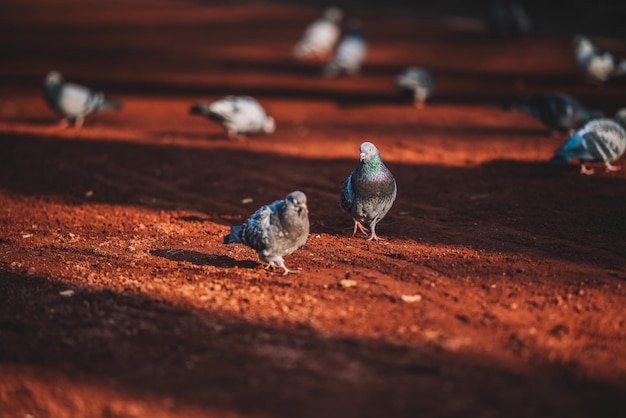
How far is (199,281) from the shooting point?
487cm

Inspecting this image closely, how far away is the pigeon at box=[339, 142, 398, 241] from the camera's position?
533 centimetres

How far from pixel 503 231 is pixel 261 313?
2.57 m

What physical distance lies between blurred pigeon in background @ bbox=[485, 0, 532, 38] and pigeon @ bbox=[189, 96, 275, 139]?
9817 millimetres

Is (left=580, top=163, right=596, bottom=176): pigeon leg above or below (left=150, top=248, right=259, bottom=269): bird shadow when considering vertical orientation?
above

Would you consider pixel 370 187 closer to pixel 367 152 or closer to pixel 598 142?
pixel 367 152

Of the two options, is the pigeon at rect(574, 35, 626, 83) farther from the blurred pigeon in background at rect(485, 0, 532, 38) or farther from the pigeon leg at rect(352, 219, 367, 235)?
the pigeon leg at rect(352, 219, 367, 235)

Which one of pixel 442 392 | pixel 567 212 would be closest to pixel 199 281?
pixel 442 392

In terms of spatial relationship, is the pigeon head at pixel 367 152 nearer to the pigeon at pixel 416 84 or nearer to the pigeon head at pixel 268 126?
the pigeon head at pixel 268 126

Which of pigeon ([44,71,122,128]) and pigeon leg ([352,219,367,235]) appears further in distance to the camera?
pigeon ([44,71,122,128])

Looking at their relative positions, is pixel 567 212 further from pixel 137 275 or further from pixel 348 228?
pixel 137 275

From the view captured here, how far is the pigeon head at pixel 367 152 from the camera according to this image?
17.2 ft

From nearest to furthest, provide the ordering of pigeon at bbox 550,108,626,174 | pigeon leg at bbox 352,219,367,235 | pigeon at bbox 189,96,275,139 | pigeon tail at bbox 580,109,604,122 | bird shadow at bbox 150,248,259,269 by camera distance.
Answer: bird shadow at bbox 150,248,259,269 → pigeon leg at bbox 352,219,367,235 → pigeon at bbox 550,108,626,174 → pigeon tail at bbox 580,109,604,122 → pigeon at bbox 189,96,275,139

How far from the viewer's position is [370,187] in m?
5.33

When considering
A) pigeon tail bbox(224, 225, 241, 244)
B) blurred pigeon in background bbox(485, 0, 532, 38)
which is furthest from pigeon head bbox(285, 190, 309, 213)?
blurred pigeon in background bbox(485, 0, 532, 38)
